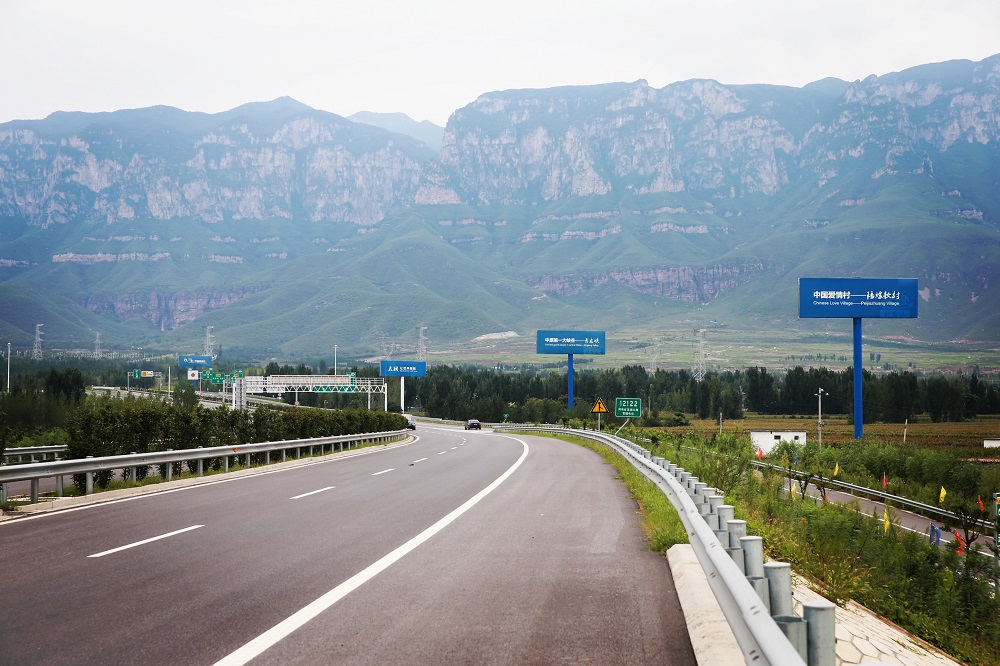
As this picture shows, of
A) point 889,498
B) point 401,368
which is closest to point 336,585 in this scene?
point 889,498

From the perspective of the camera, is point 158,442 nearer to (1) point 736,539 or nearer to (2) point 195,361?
(1) point 736,539

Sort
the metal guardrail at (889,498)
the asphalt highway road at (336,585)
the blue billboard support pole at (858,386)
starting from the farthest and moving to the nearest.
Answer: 1. the blue billboard support pole at (858,386)
2. the metal guardrail at (889,498)
3. the asphalt highway road at (336,585)

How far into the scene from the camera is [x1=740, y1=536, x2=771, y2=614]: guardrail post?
505cm

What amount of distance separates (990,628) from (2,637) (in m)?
12.9

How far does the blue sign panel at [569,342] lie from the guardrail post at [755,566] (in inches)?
3822

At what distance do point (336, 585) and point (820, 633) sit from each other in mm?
5709

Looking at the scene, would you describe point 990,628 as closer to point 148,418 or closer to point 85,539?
point 85,539

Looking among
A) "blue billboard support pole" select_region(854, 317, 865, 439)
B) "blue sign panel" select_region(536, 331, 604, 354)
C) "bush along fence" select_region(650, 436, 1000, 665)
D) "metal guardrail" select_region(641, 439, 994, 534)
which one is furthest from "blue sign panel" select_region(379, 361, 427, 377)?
"bush along fence" select_region(650, 436, 1000, 665)

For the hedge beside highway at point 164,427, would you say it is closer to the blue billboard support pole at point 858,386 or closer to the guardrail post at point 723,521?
the guardrail post at point 723,521

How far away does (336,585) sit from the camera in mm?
8633

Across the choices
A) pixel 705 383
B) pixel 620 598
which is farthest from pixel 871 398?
pixel 620 598

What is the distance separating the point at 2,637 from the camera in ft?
21.7

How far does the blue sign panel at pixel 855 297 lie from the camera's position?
63.2m

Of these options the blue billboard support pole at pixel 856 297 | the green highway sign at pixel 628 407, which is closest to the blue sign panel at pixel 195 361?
the green highway sign at pixel 628 407
